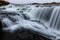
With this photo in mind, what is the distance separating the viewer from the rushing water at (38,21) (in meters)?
6.70

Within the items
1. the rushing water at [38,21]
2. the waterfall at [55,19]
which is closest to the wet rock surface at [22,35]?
the rushing water at [38,21]

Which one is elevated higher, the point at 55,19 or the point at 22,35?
the point at 55,19

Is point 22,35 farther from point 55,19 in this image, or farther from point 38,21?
point 55,19

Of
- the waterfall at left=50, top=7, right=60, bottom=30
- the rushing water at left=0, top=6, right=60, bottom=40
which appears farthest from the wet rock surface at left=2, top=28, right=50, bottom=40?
the waterfall at left=50, top=7, right=60, bottom=30

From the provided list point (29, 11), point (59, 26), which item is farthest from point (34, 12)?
point (59, 26)

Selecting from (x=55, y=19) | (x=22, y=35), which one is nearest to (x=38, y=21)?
(x=55, y=19)

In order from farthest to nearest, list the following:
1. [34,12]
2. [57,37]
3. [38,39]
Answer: [34,12], [57,37], [38,39]

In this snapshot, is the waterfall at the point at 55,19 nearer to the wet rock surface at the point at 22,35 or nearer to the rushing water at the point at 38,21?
the rushing water at the point at 38,21

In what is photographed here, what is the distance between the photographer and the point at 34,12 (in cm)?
973

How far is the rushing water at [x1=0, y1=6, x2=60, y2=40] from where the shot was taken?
6.70 metres

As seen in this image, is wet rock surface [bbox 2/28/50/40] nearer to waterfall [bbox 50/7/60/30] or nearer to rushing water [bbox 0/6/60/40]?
rushing water [bbox 0/6/60/40]

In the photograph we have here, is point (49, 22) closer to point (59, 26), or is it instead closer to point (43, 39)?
point (59, 26)

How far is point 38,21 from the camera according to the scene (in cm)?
795

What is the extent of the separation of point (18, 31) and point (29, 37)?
0.67m
